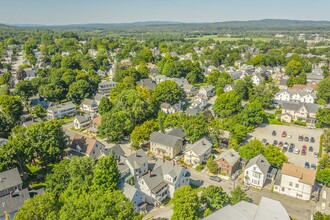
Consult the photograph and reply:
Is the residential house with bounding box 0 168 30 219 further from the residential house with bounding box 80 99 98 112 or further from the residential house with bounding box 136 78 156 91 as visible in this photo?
the residential house with bounding box 136 78 156 91

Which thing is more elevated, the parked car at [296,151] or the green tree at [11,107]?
the green tree at [11,107]

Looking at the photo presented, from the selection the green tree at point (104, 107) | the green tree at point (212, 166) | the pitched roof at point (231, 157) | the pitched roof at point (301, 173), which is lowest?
the green tree at point (212, 166)

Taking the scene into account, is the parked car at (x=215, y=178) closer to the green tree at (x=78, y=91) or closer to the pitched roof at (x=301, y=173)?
the pitched roof at (x=301, y=173)

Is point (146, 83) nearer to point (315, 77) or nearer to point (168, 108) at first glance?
point (168, 108)

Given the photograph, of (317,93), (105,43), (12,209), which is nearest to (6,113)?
(12,209)

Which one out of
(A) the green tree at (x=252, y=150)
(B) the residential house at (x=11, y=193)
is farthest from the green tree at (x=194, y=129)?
(B) the residential house at (x=11, y=193)

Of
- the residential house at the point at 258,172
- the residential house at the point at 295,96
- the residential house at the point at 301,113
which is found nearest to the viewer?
the residential house at the point at 258,172

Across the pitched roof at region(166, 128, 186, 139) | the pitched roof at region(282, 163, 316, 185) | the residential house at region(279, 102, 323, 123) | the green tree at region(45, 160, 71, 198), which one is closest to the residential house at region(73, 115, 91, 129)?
the pitched roof at region(166, 128, 186, 139)

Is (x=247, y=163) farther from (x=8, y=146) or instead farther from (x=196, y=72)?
(x=196, y=72)
